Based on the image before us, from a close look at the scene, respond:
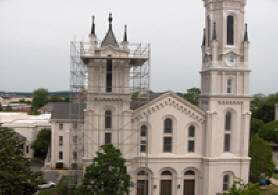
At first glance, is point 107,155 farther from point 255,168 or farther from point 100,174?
point 255,168

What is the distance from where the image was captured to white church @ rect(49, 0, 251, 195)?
37062 millimetres

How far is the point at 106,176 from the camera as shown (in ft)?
105

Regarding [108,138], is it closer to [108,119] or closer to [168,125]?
[108,119]

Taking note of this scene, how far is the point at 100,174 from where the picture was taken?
1266 inches

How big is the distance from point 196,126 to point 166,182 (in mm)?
5669

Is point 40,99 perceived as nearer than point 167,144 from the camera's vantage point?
No

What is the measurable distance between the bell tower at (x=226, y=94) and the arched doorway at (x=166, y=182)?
3.11 metres

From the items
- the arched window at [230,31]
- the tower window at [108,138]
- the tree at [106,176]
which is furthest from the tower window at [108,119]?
the arched window at [230,31]

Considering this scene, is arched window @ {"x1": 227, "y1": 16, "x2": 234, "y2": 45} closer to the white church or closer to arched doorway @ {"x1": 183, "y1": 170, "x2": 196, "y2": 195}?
the white church

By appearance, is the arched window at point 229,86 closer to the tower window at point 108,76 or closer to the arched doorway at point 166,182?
the arched doorway at point 166,182

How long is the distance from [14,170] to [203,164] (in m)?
16.4

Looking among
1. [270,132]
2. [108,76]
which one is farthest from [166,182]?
[270,132]

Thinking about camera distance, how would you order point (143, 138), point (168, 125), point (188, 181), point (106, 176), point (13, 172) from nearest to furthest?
point (13, 172) → point (106, 176) → point (143, 138) → point (168, 125) → point (188, 181)

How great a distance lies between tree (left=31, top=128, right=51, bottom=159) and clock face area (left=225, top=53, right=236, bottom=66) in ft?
114
